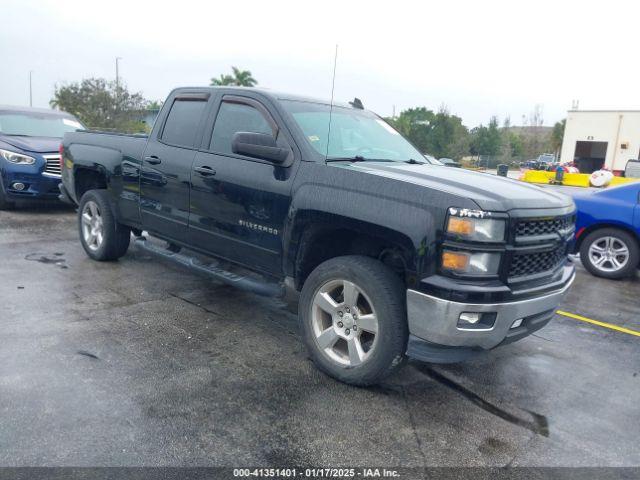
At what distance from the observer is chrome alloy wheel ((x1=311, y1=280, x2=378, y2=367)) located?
3480mm

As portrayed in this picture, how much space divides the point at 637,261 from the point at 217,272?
222 inches

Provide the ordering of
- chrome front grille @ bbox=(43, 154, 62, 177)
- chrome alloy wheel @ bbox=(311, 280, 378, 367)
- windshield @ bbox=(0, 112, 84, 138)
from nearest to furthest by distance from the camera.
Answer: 1. chrome alloy wheel @ bbox=(311, 280, 378, 367)
2. chrome front grille @ bbox=(43, 154, 62, 177)
3. windshield @ bbox=(0, 112, 84, 138)

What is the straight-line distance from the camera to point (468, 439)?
3051 millimetres

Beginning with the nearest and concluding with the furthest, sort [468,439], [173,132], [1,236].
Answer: [468,439] → [173,132] → [1,236]

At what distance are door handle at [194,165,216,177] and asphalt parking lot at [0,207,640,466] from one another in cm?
126

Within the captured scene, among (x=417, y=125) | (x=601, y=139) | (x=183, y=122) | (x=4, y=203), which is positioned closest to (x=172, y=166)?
(x=183, y=122)

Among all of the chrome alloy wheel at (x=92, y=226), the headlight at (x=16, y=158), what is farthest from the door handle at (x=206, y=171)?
the headlight at (x=16, y=158)

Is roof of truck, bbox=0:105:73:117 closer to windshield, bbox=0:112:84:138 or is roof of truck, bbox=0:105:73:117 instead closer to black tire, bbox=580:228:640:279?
windshield, bbox=0:112:84:138

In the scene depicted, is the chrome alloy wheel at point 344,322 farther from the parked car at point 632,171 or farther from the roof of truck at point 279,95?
the parked car at point 632,171

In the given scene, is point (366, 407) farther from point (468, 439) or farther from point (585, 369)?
point (585, 369)

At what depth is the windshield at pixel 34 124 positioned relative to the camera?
10.0m

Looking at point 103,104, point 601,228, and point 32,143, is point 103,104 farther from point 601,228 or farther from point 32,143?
point 601,228

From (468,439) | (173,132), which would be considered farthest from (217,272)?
(468,439)

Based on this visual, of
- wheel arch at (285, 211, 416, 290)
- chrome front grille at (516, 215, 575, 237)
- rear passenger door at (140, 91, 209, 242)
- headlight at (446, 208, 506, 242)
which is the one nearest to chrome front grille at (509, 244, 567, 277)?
chrome front grille at (516, 215, 575, 237)
